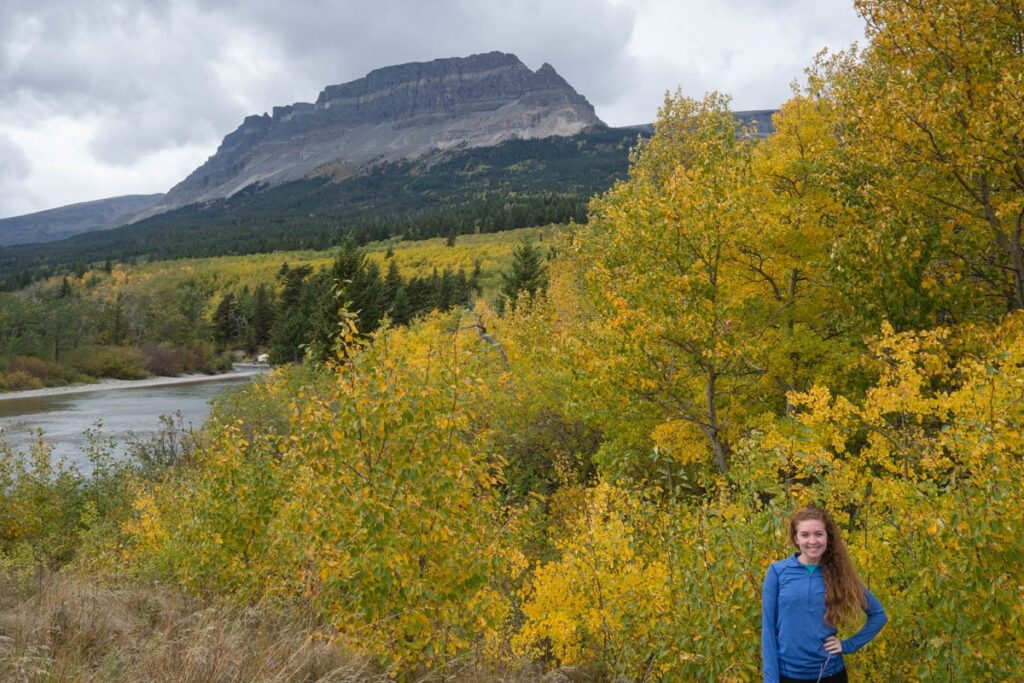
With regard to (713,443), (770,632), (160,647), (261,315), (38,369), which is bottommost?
(38,369)

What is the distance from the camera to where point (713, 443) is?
1205cm

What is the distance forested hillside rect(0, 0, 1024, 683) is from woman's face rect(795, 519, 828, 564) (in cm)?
44

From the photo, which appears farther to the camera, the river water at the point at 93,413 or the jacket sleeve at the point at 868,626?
the river water at the point at 93,413

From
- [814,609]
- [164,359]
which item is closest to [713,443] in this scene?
[814,609]

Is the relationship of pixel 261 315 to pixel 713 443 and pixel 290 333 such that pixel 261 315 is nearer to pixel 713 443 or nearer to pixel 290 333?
pixel 290 333

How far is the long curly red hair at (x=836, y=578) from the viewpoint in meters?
3.80

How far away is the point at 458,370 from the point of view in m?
6.19

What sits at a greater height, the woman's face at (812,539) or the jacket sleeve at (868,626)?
the woman's face at (812,539)

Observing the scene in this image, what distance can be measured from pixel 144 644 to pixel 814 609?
514 centimetres

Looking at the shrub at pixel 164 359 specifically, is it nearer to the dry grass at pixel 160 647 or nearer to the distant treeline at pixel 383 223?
the distant treeline at pixel 383 223

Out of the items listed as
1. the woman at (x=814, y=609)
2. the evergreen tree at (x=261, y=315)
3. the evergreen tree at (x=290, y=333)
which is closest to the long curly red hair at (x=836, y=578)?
the woman at (x=814, y=609)

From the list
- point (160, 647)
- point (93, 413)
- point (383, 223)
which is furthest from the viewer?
point (383, 223)

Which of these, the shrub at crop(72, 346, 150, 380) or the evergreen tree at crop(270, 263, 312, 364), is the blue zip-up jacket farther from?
the shrub at crop(72, 346, 150, 380)

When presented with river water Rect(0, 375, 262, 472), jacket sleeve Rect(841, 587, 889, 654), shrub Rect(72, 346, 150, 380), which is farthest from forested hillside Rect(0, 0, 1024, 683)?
shrub Rect(72, 346, 150, 380)
